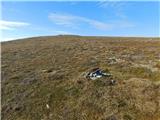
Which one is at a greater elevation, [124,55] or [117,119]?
[124,55]

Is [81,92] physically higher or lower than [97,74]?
lower

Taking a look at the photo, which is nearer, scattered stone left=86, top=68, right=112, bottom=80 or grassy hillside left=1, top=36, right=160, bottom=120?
grassy hillside left=1, top=36, right=160, bottom=120

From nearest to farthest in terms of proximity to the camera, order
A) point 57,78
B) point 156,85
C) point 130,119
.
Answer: point 130,119 < point 156,85 < point 57,78

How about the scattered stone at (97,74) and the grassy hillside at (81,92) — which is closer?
the grassy hillside at (81,92)

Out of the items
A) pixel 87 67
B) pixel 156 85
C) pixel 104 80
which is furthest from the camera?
pixel 87 67

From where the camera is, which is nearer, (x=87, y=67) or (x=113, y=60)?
(x=87, y=67)

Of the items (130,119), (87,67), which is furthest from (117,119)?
(87,67)

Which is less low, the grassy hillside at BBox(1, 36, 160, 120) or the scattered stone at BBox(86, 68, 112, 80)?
the scattered stone at BBox(86, 68, 112, 80)

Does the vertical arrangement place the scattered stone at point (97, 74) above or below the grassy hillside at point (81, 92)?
above

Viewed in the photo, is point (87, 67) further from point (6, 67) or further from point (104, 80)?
point (6, 67)

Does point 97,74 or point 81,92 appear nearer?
point 81,92

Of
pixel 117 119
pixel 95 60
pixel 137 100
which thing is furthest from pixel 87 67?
pixel 117 119
